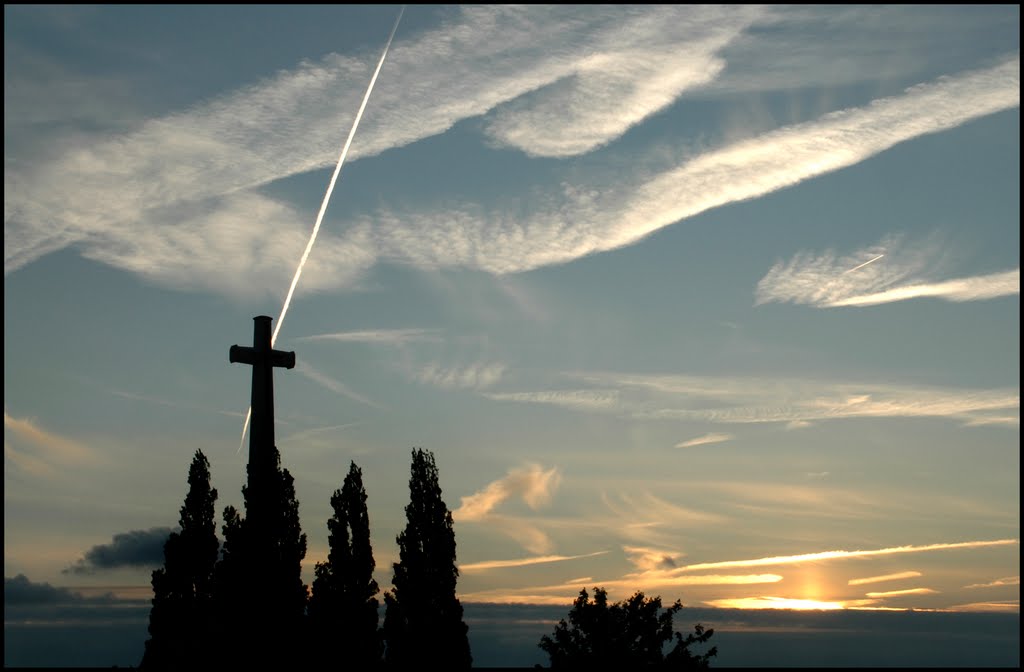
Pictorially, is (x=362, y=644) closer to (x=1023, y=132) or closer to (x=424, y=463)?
(x=424, y=463)

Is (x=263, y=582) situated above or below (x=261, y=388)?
below

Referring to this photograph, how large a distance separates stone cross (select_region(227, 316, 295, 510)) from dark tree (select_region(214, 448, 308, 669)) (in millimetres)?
229

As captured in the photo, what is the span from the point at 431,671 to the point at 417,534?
5731 millimetres

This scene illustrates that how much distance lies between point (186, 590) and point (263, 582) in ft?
67.1

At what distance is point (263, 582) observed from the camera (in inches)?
1211

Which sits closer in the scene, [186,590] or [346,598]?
[346,598]

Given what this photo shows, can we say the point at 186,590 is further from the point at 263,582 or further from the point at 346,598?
the point at 263,582

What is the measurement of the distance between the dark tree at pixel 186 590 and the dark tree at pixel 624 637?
16770 millimetres

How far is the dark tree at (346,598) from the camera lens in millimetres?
43719

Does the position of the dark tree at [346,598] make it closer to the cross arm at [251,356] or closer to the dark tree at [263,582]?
the dark tree at [263,582]

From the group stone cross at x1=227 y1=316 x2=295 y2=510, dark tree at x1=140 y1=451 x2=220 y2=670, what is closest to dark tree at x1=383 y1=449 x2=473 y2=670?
dark tree at x1=140 y1=451 x2=220 y2=670

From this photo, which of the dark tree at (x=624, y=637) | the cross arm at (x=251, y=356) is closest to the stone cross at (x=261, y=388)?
the cross arm at (x=251, y=356)

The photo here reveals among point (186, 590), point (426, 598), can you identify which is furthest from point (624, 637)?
point (186, 590)

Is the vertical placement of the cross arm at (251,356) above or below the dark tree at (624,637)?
above
